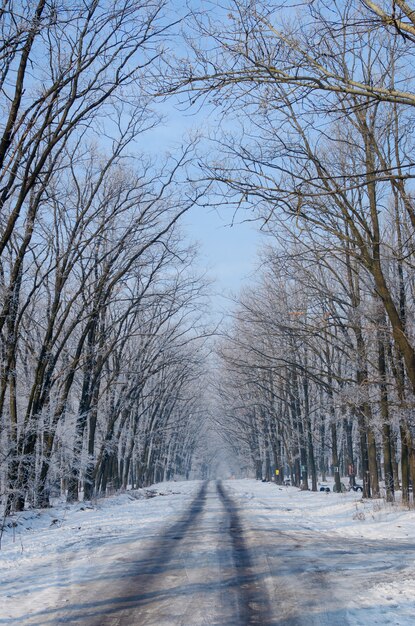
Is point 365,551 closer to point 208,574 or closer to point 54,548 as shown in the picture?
point 208,574

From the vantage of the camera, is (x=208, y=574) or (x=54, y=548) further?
(x=54, y=548)

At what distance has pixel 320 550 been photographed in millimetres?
10766

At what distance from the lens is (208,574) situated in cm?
832

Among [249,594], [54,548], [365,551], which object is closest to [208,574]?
[249,594]

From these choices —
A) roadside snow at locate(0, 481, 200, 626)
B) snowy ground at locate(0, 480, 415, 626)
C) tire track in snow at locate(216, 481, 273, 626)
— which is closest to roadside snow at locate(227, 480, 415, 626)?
snowy ground at locate(0, 480, 415, 626)

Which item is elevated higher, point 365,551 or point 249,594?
point 249,594

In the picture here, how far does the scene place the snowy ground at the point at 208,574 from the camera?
6.16 metres

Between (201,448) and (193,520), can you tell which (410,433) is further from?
(201,448)

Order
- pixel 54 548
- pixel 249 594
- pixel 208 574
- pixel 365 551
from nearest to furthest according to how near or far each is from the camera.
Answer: pixel 249 594
pixel 208 574
pixel 365 551
pixel 54 548

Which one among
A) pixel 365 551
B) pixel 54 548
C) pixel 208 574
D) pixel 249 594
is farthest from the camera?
pixel 54 548

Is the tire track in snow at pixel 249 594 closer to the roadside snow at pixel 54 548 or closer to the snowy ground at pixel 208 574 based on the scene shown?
the snowy ground at pixel 208 574

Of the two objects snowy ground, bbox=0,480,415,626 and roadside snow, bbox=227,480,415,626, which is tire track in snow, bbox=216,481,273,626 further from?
roadside snow, bbox=227,480,415,626

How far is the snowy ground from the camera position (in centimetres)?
616

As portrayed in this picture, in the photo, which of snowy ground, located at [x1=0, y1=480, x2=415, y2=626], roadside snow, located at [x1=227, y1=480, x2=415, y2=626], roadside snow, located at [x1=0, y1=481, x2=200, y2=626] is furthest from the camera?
roadside snow, located at [x1=0, y1=481, x2=200, y2=626]
